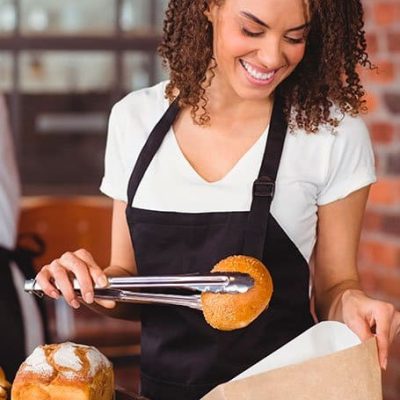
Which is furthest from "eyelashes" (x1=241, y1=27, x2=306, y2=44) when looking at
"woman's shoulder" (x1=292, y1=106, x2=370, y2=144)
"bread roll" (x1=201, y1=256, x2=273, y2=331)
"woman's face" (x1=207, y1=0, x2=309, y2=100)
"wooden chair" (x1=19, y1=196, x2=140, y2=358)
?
"wooden chair" (x1=19, y1=196, x2=140, y2=358)

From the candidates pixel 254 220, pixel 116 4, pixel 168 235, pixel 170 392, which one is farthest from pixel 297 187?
pixel 116 4

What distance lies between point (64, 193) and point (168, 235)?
2.12 metres

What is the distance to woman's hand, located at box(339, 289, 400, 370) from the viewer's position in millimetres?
1486

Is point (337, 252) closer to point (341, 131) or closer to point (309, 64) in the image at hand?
point (341, 131)

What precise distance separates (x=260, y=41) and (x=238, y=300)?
377 mm

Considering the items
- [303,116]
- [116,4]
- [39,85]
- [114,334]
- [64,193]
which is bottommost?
[114,334]

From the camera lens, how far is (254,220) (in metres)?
1.72

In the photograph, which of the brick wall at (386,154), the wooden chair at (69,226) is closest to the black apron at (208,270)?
the brick wall at (386,154)

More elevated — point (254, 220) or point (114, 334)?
point (254, 220)

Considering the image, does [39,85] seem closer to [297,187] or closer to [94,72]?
[94,72]

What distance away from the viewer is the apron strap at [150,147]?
1.78 metres

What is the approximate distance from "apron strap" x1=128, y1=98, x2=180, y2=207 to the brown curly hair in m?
0.03

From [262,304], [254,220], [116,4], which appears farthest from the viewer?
[116,4]

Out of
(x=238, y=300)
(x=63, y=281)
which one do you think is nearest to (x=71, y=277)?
(x=63, y=281)
